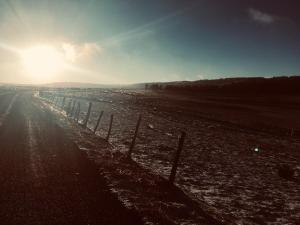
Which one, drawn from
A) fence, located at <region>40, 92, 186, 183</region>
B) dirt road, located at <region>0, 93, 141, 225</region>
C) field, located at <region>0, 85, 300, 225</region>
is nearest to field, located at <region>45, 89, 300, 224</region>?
field, located at <region>0, 85, 300, 225</region>

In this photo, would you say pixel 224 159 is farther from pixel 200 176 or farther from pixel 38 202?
pixel 38 202

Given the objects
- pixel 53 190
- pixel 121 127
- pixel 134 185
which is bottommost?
pixel 121 127

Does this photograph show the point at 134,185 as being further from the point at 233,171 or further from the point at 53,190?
the point at 233,171

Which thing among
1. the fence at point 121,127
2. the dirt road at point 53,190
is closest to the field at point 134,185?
the dirt road at point 53,190

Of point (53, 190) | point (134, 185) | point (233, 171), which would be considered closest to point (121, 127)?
point (233, 171)

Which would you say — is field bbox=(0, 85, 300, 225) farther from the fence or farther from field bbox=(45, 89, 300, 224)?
the fence

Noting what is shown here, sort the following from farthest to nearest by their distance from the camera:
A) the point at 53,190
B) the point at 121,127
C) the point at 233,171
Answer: the point at 121,127
the point at 233,171
the point at 53,190

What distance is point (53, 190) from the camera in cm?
1060

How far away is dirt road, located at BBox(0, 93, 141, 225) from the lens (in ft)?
28.0

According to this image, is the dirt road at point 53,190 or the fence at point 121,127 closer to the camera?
the dirt road at point 53,190

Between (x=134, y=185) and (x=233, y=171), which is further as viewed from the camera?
(x=233, y=171)

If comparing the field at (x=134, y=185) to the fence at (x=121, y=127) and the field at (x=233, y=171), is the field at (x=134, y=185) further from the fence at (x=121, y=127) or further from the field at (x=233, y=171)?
the fence at (x=121, y=127)

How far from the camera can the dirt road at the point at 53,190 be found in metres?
8.53

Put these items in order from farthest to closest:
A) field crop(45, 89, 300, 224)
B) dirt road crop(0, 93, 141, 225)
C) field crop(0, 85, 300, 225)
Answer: field crop(45, 89, 300, 224) < field crop(0, 85, 300, 225) < dirt road crop(0, 93, 141, 225)
